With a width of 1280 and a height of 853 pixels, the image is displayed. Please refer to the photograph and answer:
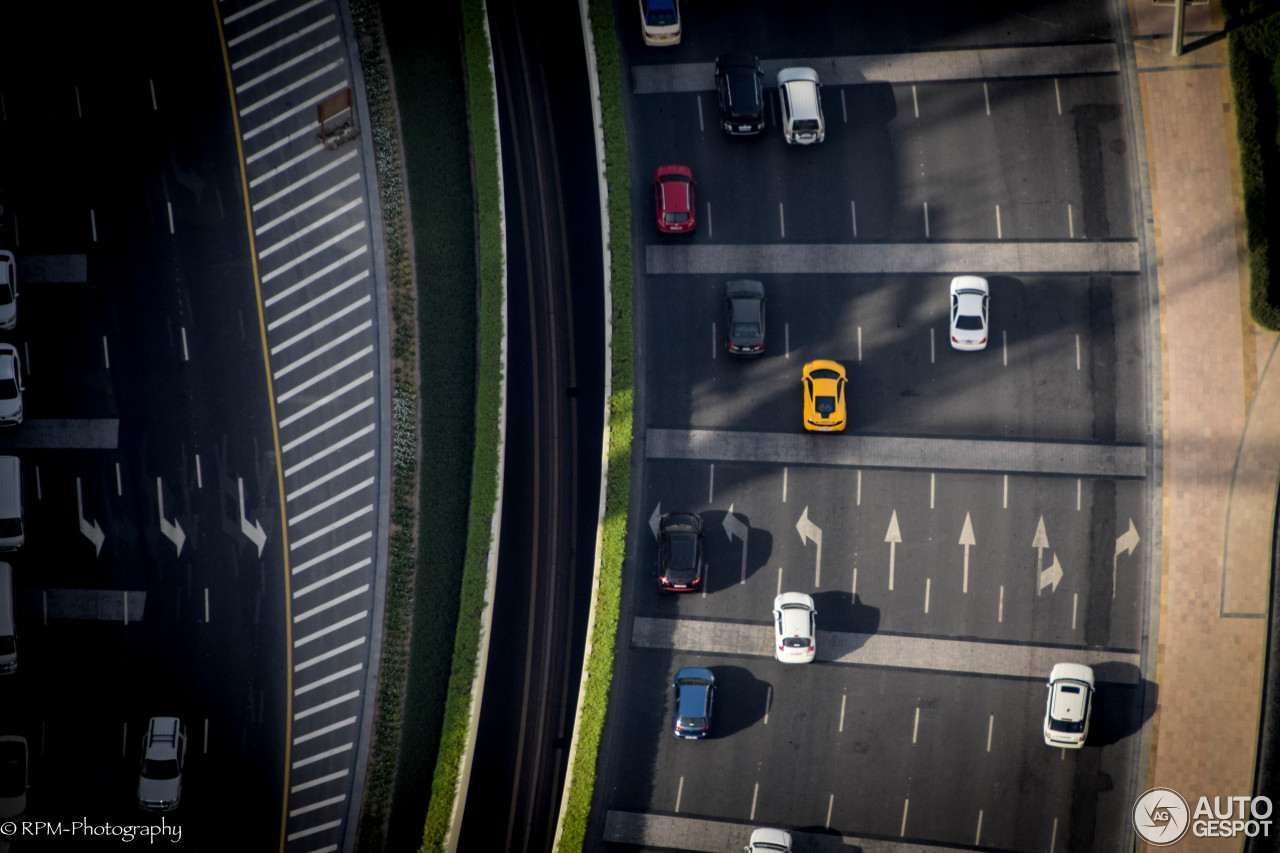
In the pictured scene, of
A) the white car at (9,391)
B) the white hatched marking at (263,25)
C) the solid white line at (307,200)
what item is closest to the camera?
the white car at (9,391)

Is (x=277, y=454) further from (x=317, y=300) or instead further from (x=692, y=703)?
(x=692, y=703)

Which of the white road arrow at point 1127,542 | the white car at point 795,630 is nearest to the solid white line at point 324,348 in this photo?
the white car at point 795,630

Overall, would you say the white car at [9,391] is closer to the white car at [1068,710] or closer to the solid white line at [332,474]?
the solid white line at [332,474]

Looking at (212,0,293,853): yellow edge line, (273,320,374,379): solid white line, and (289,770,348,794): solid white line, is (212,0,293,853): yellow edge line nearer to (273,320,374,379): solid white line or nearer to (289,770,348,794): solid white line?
(289,770,348,794): solid white line

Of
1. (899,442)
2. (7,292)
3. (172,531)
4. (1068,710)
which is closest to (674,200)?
(899,442)

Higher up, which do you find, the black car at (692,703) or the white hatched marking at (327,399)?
the white hatched marking at (327,399)

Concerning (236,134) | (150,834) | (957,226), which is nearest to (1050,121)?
(957,226)
